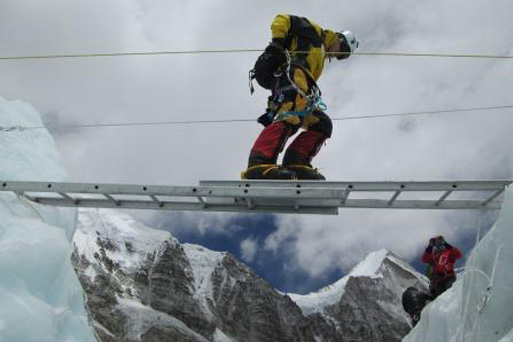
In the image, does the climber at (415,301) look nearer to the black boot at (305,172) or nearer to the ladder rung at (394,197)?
the black boot at (305,172)

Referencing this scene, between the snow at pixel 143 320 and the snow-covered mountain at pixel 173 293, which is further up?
the snow-covered mountain at pixel 173 293

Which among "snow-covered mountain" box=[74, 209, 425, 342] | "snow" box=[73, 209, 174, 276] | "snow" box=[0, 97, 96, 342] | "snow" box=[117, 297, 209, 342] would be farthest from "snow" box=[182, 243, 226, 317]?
"snow" box=[0, 97, 96, 342]

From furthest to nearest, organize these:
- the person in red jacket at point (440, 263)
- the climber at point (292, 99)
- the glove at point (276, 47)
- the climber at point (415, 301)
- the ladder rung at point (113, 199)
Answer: the climber at point (415, 301), the person in red jacket at point (440, 263), the glove at point (276, 47), the climber at point (292, 99), the ladder rung at point (113, 199)

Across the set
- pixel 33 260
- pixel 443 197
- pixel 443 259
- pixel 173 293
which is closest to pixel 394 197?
pixel 443 197

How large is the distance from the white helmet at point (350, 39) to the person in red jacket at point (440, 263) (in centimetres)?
609

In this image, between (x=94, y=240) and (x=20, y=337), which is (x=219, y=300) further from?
(x=20, y=337)

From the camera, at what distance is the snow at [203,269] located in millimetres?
174300

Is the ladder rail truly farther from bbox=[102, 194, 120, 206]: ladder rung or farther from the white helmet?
the white helmet

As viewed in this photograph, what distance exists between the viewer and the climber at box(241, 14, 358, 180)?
21.2ft

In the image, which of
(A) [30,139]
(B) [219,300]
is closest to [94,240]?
(B) [219,300]

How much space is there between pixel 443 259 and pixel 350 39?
6208 mm

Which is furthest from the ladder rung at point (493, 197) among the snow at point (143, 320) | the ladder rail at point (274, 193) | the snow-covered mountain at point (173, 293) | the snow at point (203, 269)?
the snow at point (203, 269)

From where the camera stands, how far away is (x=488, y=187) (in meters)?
5.62

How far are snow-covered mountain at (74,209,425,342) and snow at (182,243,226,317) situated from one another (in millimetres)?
287
